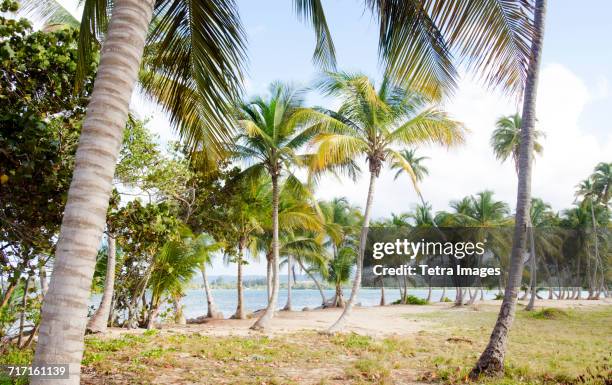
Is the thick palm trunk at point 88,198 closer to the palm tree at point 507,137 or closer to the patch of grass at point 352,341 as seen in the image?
the patch of grass at point 352,341

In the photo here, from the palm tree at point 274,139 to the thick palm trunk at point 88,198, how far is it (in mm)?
12640

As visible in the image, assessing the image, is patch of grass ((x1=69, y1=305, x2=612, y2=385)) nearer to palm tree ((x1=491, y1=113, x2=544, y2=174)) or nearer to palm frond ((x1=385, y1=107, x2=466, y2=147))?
palm frond ((x1=385, y1=107, x2=466, y2=147))

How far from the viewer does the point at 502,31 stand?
5172mm

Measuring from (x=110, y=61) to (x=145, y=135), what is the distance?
6.51m

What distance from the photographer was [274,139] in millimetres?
16266

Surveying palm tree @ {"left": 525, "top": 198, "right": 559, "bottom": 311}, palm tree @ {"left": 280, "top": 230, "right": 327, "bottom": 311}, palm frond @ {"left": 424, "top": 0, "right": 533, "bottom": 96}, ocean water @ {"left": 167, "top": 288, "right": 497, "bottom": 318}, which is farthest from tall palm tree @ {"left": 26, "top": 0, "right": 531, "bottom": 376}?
palm tree @ {"left": 525, "top": 198, "right": 559, "bottom": 311}

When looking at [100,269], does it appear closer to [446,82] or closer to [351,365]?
[351,365]

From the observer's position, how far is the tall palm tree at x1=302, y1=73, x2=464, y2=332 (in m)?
14.2

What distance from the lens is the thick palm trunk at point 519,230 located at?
26.1 ft

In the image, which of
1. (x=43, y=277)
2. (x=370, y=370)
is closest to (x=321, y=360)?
(x=370, y=370)

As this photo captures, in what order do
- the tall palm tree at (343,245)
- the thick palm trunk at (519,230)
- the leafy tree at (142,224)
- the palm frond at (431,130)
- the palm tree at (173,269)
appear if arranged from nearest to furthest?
1. the leafy tree at (142,224)
2. the thick palm trunk at (519,230)
3. the palm tree at (173,269)
4. the palm frond at (431,130)
5. the tall palm tree at (343,245)

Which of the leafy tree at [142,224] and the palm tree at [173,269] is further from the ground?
the leafy tree at [142,224]

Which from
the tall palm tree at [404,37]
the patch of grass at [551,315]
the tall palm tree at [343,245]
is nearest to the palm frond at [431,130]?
the tall palm tree at [404,37]

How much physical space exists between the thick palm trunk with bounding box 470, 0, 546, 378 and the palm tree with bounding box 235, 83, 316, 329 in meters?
8.80
